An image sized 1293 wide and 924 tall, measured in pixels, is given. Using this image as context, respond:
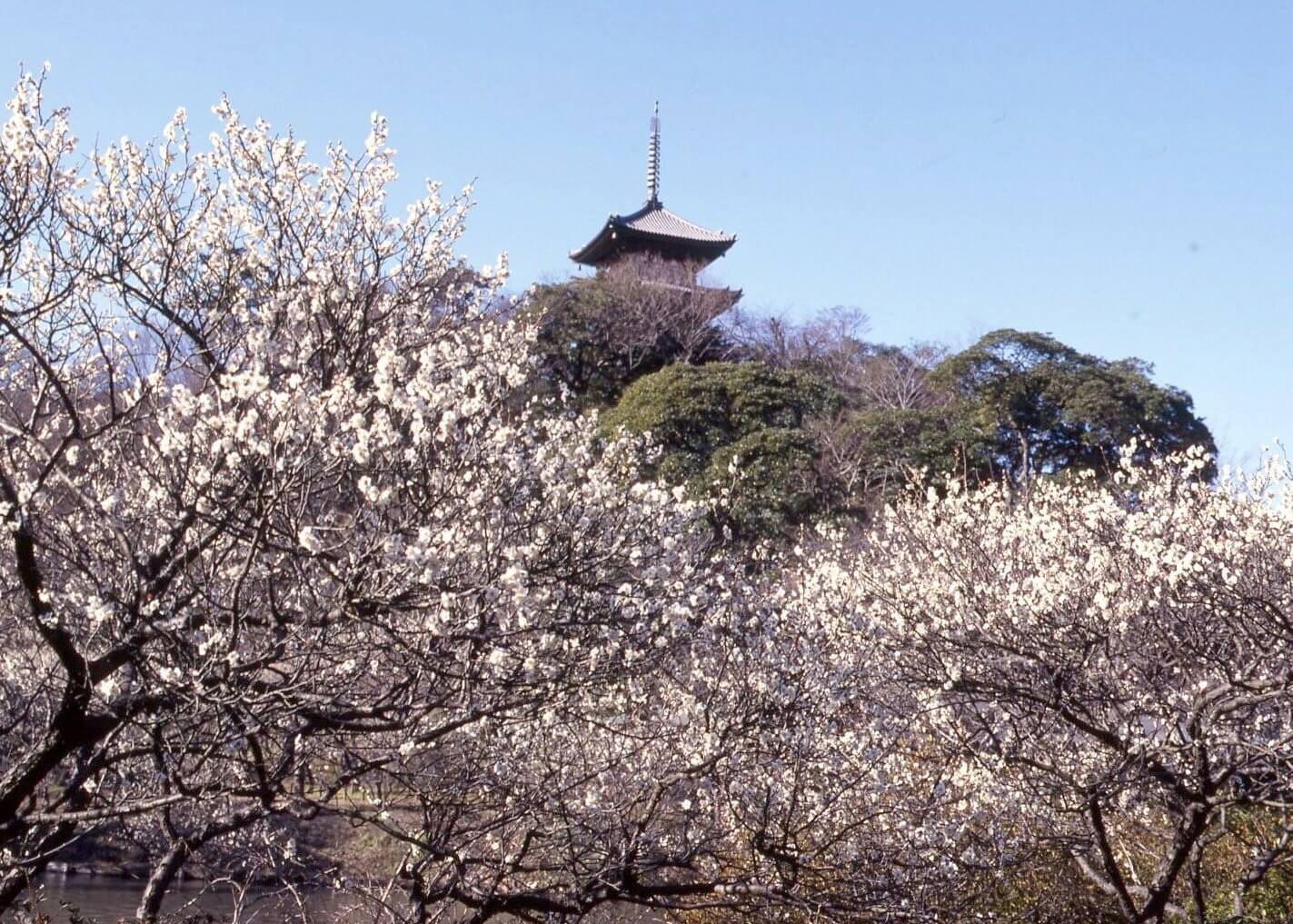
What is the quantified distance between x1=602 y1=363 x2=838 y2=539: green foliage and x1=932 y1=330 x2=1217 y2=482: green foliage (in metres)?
3.10

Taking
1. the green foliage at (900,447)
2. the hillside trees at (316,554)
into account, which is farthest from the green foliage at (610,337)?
the hillside trees at (316,554)

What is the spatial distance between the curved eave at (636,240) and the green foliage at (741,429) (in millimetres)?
13923

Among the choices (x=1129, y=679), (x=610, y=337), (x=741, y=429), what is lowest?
(x=1129, y=679)

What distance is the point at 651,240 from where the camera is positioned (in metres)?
34.3

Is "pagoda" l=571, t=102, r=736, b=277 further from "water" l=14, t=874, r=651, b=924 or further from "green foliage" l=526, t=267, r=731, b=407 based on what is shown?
"water" l=14, t=874, r=651, b=924

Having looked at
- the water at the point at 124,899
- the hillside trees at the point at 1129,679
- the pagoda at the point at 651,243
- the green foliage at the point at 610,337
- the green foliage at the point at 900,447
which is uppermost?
the pagoda at the point at 651,243

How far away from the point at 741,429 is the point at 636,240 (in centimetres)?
1614

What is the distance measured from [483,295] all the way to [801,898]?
10.3 feet

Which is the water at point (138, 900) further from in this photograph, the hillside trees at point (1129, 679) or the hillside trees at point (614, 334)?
the hillside trees at point (614, 334)

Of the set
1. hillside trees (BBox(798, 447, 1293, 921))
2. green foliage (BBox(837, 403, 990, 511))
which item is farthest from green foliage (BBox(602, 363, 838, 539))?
hillside trees (BBox(798, 447, 1293, 921))

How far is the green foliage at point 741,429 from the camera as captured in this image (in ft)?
59.0

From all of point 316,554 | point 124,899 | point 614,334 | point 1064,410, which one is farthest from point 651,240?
point 316,554

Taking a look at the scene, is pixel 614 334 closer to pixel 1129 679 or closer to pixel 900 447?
pixel 900 447

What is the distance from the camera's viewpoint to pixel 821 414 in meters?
20.5
